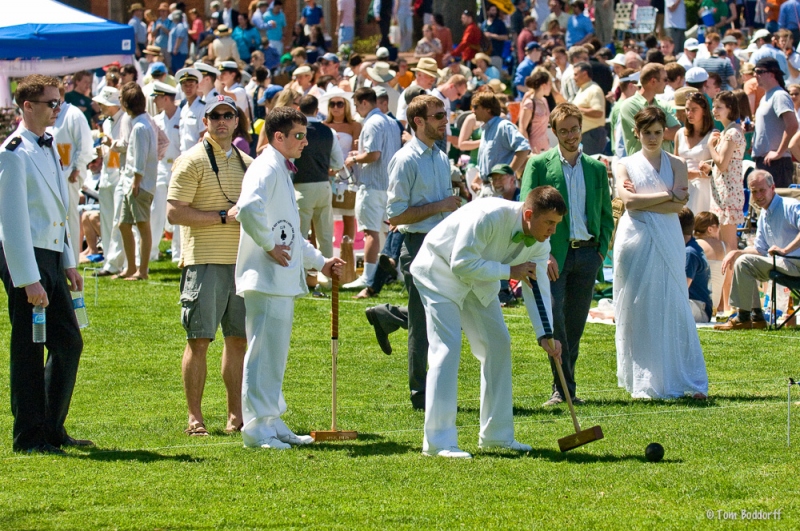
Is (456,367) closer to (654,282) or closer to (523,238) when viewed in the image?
(523,238)

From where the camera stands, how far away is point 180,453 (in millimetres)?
7910

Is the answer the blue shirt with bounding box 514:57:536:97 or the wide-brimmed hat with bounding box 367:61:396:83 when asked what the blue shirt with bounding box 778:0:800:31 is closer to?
the blue shirt with bounding box 514:57:536:97

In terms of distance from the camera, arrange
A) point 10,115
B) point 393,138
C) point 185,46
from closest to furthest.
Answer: point 393,138 → point 10,115 → point 185,46

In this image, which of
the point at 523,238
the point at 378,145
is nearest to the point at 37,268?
the point at 523,238

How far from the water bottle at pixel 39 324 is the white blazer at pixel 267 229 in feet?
3.81

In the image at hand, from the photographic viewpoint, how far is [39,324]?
7664mm

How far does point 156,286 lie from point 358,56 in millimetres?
7352

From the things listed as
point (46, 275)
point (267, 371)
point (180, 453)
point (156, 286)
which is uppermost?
point (46, 275)

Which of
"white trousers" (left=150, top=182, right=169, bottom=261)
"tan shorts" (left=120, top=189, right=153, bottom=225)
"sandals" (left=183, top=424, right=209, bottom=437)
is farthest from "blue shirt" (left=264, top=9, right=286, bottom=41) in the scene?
"sandals" (left=183, top=424, right=209, bottom=437)

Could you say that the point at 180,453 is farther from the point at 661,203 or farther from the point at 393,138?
the point at 393,138

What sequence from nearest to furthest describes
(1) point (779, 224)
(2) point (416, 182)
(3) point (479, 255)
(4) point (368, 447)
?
(3) point (479, 255) < (4) point (368, 447) < (2) point (416, 182) < (1) point (779, 224)

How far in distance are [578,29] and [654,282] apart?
1598 cm

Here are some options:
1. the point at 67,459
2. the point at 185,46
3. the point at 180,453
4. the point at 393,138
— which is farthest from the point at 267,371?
the point at 185,46

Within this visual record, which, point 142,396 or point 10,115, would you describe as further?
point 10,115
